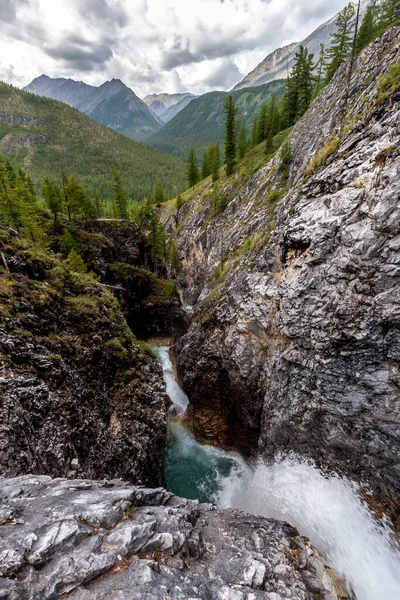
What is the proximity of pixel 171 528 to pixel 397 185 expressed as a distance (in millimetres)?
17461

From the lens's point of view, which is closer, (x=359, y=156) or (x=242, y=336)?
(x=359, y=156)

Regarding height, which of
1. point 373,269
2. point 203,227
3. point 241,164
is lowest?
point 373,269

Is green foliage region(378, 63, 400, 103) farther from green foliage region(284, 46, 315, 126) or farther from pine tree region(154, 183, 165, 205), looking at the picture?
pine tree region(154, 183, 165, 205)

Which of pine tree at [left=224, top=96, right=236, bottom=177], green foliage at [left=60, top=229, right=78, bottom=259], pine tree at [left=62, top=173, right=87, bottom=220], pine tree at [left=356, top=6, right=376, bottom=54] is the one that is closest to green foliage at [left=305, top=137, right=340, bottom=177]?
pine tree at [left=356, top=6, right=376, bottom=54]

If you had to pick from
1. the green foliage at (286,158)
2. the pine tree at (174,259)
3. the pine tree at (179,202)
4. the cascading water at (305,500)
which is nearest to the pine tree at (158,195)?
the pine tree at (179,202)

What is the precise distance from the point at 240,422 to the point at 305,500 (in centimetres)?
750

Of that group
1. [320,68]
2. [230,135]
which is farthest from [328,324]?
[320,68]

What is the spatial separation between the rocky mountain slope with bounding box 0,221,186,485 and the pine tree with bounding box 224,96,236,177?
52.0 metres

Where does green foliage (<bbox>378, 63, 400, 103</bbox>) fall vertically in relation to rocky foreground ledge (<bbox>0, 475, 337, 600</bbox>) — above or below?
above

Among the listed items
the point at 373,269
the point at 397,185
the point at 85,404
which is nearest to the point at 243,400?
the point at 85,404

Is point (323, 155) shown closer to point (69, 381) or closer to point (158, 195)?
point (69, 381)

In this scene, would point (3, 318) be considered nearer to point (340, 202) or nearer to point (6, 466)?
point (6, 466)

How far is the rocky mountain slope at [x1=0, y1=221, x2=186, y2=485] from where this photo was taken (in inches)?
465

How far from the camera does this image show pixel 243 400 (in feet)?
72.8
